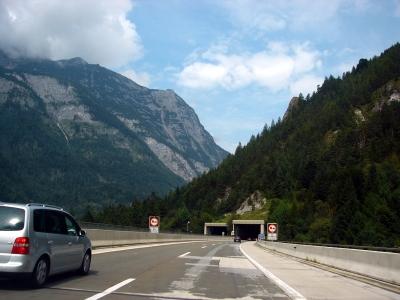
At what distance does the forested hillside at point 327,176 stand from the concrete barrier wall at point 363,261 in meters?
66.5

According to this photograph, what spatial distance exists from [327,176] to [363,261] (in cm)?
11825

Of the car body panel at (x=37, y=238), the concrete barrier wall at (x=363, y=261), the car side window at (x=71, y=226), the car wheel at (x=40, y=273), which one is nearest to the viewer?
the car body panel at (x=37, y=238)

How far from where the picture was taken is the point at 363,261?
44.7ft

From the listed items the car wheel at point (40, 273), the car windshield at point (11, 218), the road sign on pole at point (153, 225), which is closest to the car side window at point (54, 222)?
the car wheel at point (40, 273)

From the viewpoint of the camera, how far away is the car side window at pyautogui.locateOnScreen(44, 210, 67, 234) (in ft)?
32.1

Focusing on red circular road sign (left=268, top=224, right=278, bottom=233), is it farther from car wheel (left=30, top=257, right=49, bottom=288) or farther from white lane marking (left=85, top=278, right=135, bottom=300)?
car wheel (left=30, top=257, right=49, bottom=288)

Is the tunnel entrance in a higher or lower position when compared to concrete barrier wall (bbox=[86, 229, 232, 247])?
lower

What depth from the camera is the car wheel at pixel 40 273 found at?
29.4ft

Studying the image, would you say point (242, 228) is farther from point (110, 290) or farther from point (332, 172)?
point (110, 290)

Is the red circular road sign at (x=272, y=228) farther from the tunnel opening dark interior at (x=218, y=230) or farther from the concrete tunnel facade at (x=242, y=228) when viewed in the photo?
the tunnel opening dark interior at (x=218, y=230)

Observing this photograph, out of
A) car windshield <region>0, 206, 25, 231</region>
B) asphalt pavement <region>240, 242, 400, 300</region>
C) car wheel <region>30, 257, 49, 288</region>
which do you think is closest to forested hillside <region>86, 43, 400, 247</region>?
asphalt pavement <region>240, 242, 400, 300</region>

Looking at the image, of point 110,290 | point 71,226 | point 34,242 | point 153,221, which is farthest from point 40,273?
point 153,221

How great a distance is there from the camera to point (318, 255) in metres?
20.0

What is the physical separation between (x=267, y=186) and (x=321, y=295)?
16068 cm
